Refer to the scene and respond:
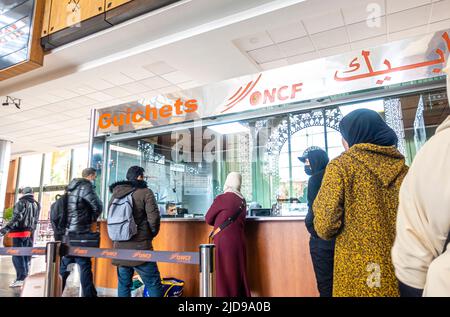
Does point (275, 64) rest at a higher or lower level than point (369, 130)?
higher

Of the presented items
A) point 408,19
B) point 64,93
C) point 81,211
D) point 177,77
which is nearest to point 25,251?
point 81,211

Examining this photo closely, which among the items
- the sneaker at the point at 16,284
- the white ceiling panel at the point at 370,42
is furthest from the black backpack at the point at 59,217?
the white ceiling panel at the point at 370,42

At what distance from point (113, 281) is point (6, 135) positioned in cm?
820

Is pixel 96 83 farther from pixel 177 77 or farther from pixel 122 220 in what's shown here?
pixel 122 220

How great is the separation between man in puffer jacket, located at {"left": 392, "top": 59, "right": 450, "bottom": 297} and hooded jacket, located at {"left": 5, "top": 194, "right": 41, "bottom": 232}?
200 inches

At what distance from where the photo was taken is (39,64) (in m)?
4.69

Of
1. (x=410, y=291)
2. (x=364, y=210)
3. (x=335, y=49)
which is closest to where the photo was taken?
(x=410, y=291)

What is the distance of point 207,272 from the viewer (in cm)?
164

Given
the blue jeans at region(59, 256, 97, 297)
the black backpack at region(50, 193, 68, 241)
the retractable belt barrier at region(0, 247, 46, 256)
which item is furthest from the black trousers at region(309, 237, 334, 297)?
the black backpack at region(50, 193, 68, 241)

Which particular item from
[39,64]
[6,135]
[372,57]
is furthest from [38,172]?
[372,57]

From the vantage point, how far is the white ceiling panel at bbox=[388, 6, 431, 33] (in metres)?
3.72

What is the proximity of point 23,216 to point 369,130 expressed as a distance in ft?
16.2

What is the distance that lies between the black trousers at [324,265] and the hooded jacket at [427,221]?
110 cm

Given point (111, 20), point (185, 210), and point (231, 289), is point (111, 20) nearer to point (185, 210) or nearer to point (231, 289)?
point (185, 210)
